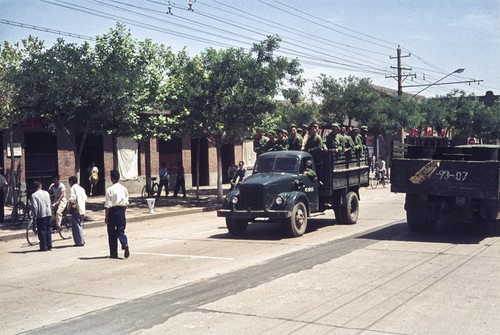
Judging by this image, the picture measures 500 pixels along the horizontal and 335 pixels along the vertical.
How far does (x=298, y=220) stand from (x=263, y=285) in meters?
5.32

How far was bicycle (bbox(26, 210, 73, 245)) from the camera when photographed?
47.6ft

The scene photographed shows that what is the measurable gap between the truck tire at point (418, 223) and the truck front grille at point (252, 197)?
3.70 metres

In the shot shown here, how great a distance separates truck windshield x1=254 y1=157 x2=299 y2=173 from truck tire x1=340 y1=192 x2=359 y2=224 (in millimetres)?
2309

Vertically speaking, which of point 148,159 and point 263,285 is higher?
point 148,159

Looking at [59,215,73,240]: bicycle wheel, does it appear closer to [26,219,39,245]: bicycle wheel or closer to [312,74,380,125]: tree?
[26,219,39,245]: bicycle wheel

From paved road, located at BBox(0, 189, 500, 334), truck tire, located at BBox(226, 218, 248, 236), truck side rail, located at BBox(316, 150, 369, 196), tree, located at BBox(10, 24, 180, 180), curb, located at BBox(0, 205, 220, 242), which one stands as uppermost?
tree, located at BBox(10, 24, 180, 180)

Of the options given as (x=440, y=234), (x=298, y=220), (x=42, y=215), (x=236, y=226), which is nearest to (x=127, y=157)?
(x=236, y=226)

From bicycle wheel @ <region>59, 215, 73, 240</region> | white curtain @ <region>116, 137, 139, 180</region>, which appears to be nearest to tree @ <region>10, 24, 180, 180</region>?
bicycle wheel @ <region>59, 215, 73, 240</region>

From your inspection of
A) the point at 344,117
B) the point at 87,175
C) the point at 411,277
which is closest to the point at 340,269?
the point at 411,277

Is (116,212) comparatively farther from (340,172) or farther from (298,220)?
(340,172)

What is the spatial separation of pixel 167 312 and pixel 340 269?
145 inches

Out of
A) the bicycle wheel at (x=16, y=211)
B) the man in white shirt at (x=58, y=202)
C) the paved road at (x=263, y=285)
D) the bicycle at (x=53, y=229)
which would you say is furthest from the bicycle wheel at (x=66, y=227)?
the bicycle wheel at (x=16, y=211)

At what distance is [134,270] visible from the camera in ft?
34.7

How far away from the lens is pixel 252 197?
13867 mm
